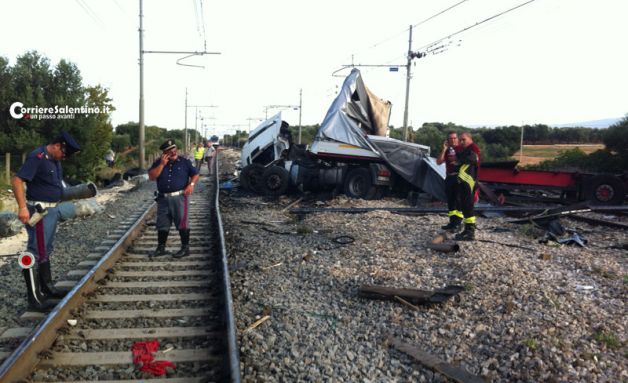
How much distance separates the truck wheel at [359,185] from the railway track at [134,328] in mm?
7930

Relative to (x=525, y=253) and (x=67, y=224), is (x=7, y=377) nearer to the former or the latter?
(x=525, y=253)

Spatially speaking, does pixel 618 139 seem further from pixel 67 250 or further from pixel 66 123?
pixel 66 123

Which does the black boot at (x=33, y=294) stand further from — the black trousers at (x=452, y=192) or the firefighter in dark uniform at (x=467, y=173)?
the black trousers at (x=452, y=192)

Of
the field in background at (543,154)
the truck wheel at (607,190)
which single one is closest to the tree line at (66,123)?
the field in background at (543,154)

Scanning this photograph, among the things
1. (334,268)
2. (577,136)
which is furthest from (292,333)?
(577,136)

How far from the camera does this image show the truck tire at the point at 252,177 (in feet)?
54.4

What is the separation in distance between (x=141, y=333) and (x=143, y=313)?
0.50 metres

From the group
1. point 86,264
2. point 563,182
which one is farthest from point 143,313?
point 563,182

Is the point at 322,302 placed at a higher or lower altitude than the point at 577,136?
lower

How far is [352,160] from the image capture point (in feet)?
48.1

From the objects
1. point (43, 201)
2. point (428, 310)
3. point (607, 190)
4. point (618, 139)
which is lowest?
point (428, 310)

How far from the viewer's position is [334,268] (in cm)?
659

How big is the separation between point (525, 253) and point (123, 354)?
5.80m

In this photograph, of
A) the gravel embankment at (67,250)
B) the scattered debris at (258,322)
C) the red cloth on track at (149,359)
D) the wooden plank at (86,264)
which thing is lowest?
the gravel embankment at (67,250)
